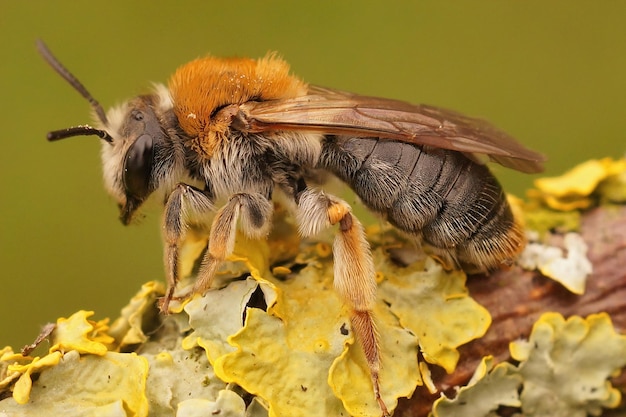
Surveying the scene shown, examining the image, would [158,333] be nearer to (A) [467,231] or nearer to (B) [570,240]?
(A) [467,231]

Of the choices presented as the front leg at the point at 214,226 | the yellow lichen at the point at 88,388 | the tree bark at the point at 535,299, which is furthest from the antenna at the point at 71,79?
the tree bark at the point at 535,299

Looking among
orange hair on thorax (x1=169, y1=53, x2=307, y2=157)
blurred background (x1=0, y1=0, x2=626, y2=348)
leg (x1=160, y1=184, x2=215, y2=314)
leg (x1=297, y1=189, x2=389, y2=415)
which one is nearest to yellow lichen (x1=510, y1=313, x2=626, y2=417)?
leg (x1=297, y1=189, x2=389, y2=415)

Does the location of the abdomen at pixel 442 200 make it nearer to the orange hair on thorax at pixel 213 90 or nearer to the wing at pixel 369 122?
the wing at pixel 369 122

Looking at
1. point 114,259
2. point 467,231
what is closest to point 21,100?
point 114,259

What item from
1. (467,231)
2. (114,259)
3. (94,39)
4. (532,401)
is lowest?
(114,259)

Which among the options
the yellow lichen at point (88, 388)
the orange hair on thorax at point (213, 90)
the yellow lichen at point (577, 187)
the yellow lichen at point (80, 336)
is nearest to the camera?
the yellow lichen at point (88, 388)

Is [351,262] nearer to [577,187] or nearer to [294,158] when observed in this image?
[294,158]
